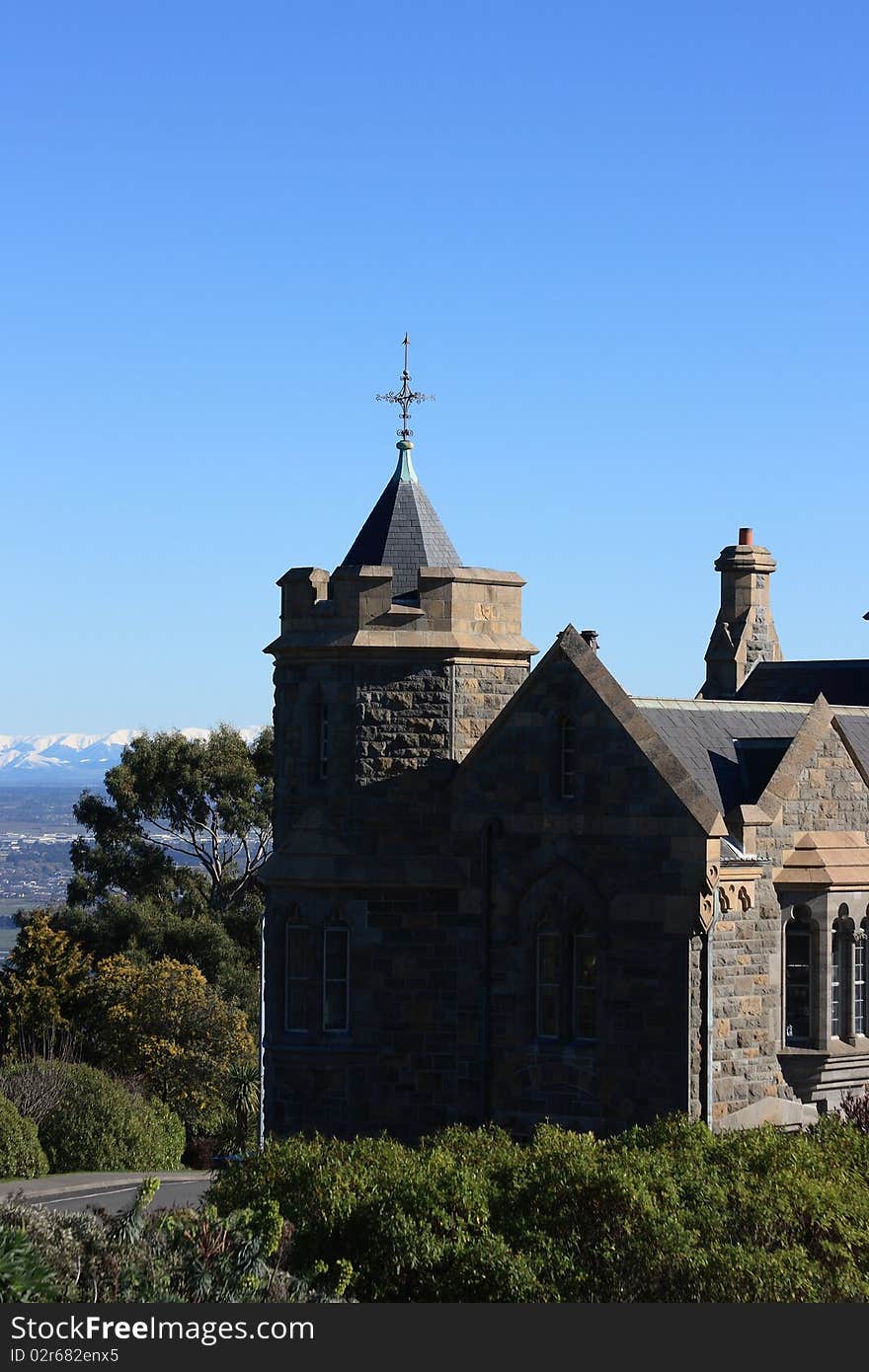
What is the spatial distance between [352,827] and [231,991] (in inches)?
1331

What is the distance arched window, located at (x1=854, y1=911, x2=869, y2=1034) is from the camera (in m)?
32.0

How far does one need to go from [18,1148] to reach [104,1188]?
2.65 metres

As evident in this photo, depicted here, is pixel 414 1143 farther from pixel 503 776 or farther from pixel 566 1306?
pixel 566 1306

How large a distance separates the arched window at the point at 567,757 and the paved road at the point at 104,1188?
11.6 m

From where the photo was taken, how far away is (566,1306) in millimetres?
18922

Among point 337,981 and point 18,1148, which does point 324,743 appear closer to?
point 337,981

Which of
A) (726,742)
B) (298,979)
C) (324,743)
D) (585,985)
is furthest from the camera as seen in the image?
(324,743)

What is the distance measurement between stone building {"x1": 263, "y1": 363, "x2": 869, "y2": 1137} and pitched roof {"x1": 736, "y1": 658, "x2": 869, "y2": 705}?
3808 millimetres

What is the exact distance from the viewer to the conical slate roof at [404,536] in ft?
111

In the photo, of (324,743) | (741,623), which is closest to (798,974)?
(324,743)

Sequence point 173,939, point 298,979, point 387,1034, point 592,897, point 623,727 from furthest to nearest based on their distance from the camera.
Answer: point 173,939, point 298,979, point 387,1034, point 592,897, point 623,727

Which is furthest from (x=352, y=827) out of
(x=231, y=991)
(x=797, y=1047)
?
(x=231, y=991)

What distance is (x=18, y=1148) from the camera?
43000 mm

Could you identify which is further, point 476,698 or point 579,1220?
point 476,698
